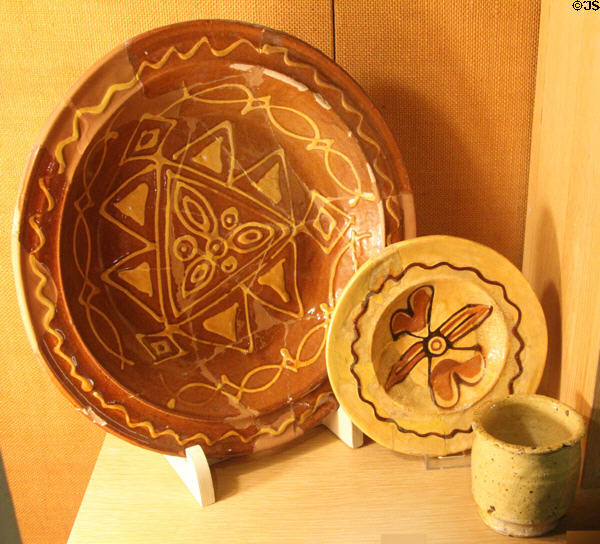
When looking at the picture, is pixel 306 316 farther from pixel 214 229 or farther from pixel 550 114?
pixel 550 114

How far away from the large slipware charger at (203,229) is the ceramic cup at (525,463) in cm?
21

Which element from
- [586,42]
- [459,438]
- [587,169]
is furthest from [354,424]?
[586,42]

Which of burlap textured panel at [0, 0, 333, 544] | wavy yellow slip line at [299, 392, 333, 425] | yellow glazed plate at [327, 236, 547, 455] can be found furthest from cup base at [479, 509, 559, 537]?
burlap textured panel at [0, 0, 333, 544]

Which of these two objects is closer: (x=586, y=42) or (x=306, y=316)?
(x=586, y=42)

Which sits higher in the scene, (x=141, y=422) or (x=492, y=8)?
(x=492, y=8)

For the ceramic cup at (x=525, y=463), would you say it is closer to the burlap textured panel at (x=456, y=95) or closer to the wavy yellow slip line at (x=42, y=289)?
the burlap textured panel at (x=456, y=95)

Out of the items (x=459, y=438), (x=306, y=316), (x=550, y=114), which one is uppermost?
(x=550, y=114)

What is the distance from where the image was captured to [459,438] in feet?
2.47

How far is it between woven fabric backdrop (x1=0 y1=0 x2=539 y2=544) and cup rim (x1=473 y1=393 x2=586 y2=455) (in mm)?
319

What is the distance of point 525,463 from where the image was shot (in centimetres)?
61

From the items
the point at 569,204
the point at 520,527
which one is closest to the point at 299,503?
the point at 520,527

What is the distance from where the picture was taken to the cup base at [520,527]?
2.14ft

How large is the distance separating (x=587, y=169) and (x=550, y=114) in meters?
0.16

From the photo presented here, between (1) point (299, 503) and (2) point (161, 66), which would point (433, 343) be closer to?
(1) point (299, 503)
